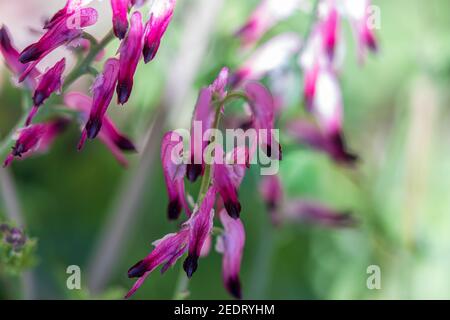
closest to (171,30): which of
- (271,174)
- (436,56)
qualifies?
(271,174)

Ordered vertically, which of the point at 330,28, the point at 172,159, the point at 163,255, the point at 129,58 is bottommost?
the point at 163,255

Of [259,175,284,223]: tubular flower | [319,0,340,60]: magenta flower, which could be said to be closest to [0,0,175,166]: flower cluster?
[319,0,340,60]: magenta flower

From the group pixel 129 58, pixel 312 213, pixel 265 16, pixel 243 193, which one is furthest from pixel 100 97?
pixel 243 193

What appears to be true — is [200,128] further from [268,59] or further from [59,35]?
[268,59]

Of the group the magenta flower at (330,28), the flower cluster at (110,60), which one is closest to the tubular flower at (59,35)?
the flower cluster at (110,60)

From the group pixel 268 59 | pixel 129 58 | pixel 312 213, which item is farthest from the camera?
pixel 312 213

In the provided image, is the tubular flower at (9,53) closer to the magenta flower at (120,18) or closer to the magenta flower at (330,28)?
the magenta flower at (120,18)

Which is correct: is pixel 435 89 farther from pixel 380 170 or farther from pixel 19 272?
pixel 19 272

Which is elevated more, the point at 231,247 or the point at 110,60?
the point at 110,60
